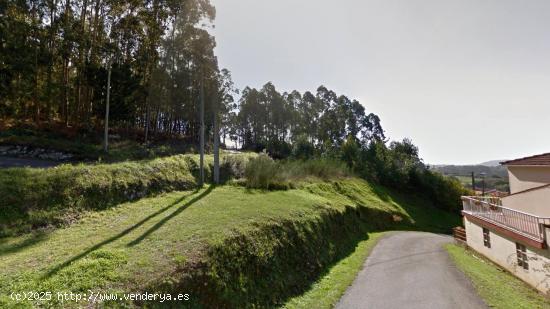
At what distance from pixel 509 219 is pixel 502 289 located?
176 inches

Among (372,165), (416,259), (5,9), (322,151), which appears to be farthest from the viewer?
(322,151)

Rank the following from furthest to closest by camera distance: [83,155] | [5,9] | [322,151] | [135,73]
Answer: [322,151], [135,73], [5,9], [83,155]

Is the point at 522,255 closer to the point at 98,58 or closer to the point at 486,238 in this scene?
the point at 486,238

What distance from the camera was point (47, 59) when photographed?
22.0 metres

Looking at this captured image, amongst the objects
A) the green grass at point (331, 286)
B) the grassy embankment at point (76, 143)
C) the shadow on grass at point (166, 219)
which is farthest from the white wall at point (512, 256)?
the grassy embankment at point (76, 143)

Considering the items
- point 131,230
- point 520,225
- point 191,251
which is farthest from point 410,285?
point 131,230

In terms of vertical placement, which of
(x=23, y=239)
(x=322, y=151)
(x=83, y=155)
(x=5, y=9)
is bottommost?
(x=23, y=239)

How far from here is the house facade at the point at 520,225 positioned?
31.7ft

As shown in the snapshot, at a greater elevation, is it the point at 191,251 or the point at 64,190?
the point at 64,190

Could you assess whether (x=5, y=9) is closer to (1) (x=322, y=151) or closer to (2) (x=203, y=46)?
(2) (x=203, y=46)

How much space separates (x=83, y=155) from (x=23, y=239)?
12.9 metres

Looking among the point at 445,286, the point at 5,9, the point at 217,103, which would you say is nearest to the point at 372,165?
the point at 217,103

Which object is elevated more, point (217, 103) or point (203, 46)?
point (203, 46)

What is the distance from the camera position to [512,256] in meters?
11.4
